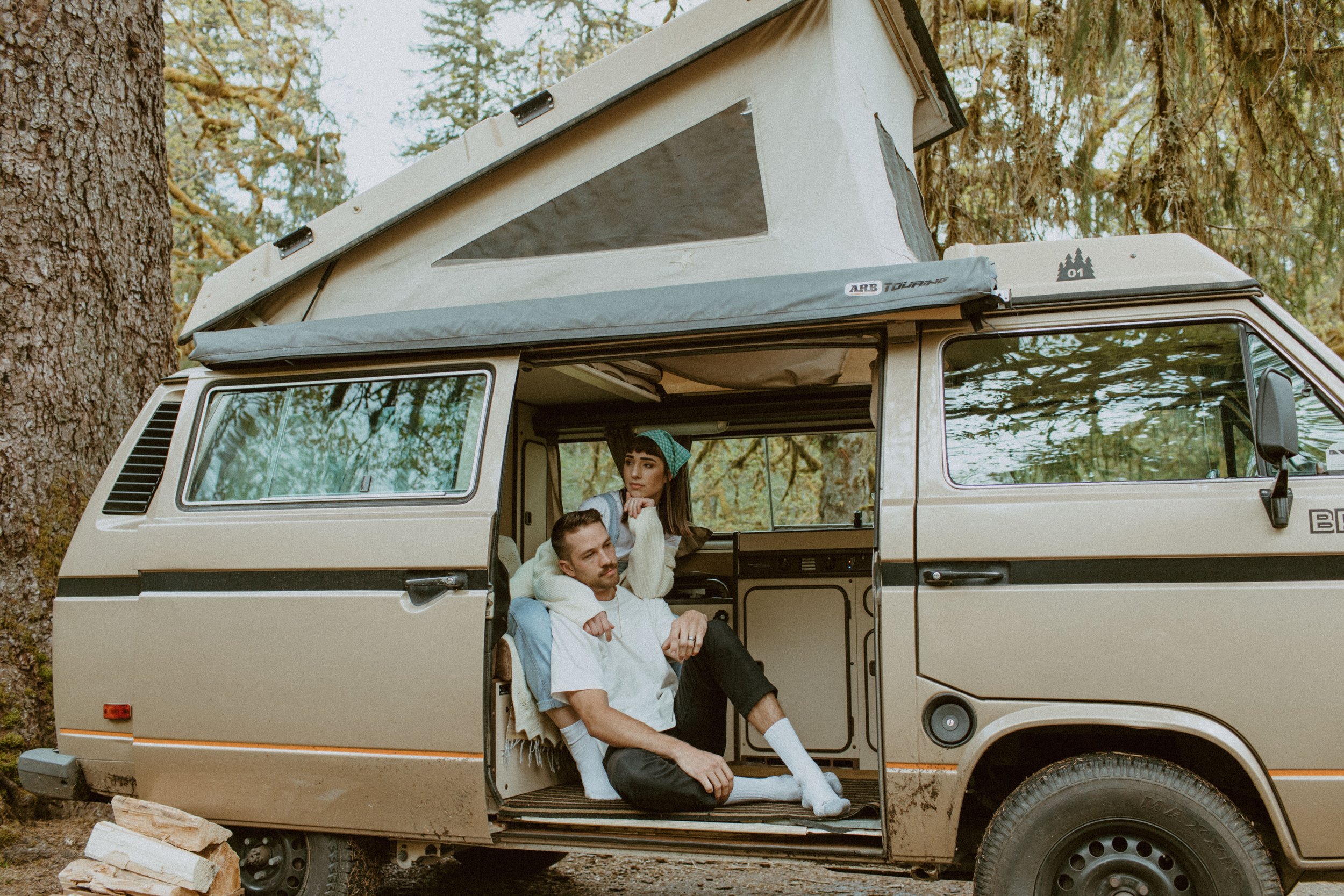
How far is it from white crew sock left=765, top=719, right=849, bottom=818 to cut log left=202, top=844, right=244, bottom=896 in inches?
87.0

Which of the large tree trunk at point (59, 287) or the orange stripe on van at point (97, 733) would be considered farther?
the large tree trunk at point (59, 287)

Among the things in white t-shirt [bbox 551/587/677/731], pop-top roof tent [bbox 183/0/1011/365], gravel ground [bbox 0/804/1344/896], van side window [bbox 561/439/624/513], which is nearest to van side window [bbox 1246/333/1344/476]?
pop-top roof tent [bbox 183/0/1011/365]

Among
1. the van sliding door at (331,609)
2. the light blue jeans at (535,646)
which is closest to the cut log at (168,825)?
the van sliding door at (331,609)

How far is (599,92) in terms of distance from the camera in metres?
4.59

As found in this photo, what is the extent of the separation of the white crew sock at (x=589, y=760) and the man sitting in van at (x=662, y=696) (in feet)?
0.32

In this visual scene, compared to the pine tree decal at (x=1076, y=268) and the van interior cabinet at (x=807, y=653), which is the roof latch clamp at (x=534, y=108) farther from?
the van interior cabinet at (x=807, y=653)

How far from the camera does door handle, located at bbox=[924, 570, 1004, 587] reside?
11.9ft

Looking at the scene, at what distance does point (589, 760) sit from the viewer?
14.9 feet

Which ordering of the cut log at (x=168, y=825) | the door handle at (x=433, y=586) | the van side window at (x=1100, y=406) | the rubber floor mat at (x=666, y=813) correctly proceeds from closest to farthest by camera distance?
the van side window at (x=1100, y=406) < the rubber floor mat at (x=666, y=813) < the door handle at (x=433, y=586) < the cut log at (x=168, y=825)

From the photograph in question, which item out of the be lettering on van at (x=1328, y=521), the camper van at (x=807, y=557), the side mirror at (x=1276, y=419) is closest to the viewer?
the side mirror at (x=1276, y=419)

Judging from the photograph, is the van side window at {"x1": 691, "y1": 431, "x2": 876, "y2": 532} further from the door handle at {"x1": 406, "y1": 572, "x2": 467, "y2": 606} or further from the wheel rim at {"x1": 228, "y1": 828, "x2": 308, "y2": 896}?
the wheel rim at {"x1": 228, "y1": 828, "x2": 308, "y2": 896}

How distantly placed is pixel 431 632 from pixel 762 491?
2.62 m

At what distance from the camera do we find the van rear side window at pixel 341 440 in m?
4.40

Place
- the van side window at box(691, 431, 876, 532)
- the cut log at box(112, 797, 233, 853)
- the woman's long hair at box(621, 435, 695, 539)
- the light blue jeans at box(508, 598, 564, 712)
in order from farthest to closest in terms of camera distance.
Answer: the van side window at box(691, 431, 876, 532), the woman's long hair at box(621, 435, 695, 539), the light blue jeans at box(508, 598, 564, 712), the cut log at box(112, 797, 233, 853)
